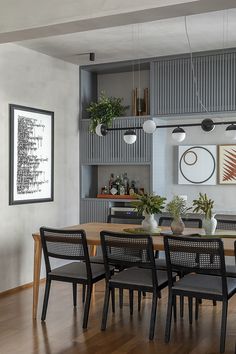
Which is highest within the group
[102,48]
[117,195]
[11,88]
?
[102,48]

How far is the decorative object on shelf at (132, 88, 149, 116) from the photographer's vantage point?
22.0ft

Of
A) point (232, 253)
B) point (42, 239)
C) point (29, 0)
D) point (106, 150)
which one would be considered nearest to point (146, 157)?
point (106, 150)

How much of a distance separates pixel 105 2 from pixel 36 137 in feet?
9.57

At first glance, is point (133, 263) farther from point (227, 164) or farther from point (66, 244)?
point (227, 164)

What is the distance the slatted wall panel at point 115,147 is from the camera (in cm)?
657

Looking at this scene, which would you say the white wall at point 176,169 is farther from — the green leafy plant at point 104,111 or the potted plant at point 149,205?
the potted plant at point 149,205

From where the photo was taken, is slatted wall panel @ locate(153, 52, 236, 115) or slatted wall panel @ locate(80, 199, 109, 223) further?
slatted wall panel @ locate(80, 199, 109, 223)

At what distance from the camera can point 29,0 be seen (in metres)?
3.70

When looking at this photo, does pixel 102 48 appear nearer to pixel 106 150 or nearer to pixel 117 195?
pixel 106 150

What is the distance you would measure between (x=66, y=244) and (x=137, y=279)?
0.71 meters

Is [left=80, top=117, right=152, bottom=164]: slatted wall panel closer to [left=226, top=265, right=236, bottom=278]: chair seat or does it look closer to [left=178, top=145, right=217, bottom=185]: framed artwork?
[left=178, top=145, right=217, bottom=185]: framed artwork

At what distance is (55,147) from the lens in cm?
648

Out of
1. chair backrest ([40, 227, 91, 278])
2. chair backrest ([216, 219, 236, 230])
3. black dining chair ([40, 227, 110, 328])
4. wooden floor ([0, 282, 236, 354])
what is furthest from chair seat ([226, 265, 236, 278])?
chair backrest ([40, 227, 91, 278])

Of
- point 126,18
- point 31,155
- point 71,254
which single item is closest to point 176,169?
point 31,155
